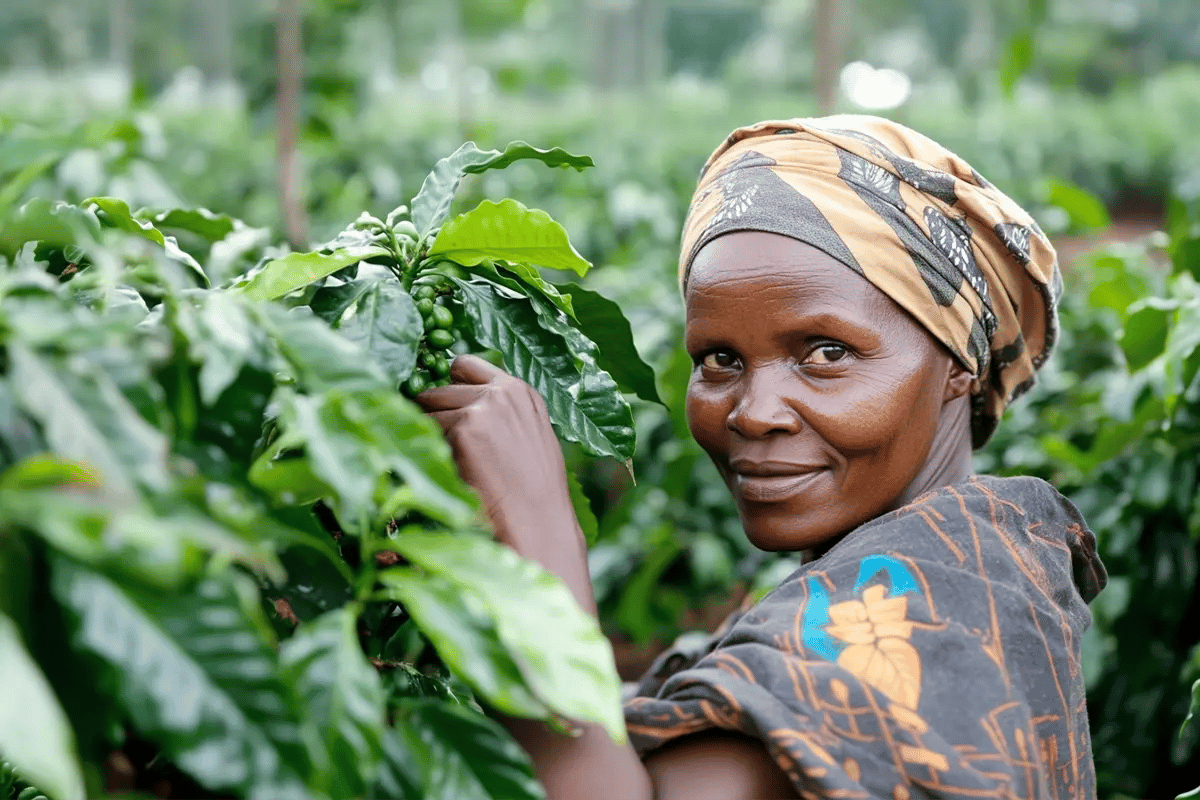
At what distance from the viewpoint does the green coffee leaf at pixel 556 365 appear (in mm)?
1428

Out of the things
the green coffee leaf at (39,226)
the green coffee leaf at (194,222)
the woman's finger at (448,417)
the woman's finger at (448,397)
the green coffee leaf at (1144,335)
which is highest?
the green coffee leaf at (39,226)

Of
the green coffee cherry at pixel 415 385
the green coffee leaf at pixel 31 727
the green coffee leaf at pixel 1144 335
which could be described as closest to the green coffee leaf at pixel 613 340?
the green coffee cherry at pixel 415 385

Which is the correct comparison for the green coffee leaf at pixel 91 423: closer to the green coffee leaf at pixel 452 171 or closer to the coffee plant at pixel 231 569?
the coffee plant at pixel 231 569

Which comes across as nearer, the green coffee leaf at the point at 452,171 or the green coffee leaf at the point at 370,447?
the green coffee leaf at the point at 370,447

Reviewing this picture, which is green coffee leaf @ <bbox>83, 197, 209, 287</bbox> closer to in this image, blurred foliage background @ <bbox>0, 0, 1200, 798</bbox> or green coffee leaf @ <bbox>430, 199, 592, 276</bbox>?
green coffee leaf @ <bbox>430, 199, 592, 276</bbox>

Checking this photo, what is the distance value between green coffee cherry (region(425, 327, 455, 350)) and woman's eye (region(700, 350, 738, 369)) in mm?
446

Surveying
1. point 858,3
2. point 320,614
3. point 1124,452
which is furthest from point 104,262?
point 858,3

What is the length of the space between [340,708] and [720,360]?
3.06ft

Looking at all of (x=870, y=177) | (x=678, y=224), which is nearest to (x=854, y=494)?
(x=870, y=177)

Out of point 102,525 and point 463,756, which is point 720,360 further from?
point 102,525

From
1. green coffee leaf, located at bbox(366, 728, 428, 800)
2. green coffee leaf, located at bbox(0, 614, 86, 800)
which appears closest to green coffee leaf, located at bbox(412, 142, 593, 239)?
green coffee leaf, located at bbox(366, 728, 428, 800)

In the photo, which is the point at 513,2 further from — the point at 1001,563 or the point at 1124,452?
the point at 1001,563

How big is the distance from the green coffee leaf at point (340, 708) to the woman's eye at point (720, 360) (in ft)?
2.90

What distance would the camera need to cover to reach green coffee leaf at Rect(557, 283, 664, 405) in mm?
1615
